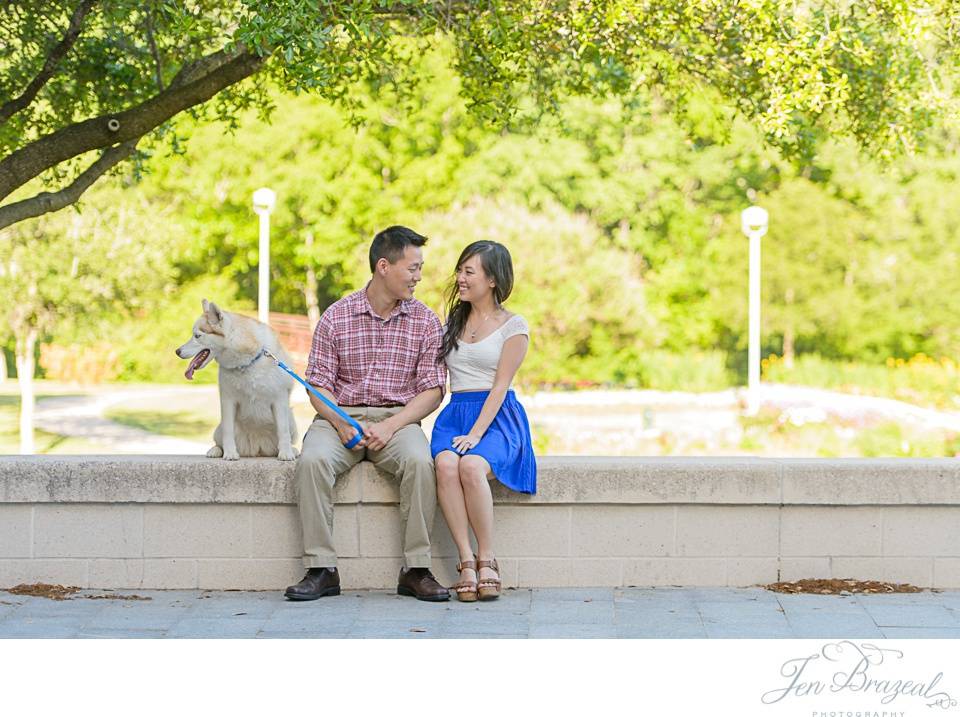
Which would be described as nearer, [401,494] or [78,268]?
[401,494]

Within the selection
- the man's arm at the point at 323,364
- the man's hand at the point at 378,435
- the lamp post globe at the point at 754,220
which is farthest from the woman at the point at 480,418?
the lamp post globe at the point at 754,220

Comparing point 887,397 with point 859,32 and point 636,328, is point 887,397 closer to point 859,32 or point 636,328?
point 636,328

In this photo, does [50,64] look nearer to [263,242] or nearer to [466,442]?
[466,442]

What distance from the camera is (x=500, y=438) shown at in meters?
5.50

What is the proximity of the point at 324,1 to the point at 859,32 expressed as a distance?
11.2ft

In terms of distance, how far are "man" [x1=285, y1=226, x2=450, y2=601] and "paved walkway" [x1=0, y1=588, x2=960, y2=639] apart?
20 cm

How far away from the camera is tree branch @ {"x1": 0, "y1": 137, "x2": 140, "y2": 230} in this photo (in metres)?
6.87

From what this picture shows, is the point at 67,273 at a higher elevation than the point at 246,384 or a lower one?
higher

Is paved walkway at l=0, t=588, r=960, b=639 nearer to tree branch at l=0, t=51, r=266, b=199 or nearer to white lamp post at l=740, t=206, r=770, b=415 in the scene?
tree branch at l=0, t=51, r=266, b=199

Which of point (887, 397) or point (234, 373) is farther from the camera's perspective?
point (887, 397)

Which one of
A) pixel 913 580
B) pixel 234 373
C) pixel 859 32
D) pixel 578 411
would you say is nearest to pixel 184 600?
pixel 234 373

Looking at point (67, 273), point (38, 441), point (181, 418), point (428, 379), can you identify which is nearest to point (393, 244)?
point (428, 379)

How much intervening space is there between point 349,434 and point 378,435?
0.13 meters

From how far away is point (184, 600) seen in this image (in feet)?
17.9
